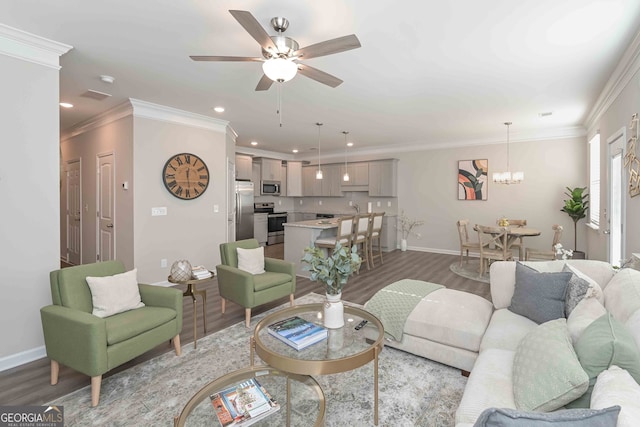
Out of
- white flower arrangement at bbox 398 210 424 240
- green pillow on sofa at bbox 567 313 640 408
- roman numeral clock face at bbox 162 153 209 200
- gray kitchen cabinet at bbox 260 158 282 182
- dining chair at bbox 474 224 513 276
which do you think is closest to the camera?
green pillow on sofa at bbox 567 313 640 408

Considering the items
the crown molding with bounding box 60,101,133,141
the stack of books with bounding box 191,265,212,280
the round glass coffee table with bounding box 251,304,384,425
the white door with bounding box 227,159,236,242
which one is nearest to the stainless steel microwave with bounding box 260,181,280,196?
the white door with bounding box 227,159,236,242

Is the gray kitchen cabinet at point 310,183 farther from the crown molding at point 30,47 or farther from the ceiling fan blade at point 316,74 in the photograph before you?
the crown molding at point 30,47

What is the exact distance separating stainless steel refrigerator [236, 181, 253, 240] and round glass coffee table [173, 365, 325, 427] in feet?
18.8

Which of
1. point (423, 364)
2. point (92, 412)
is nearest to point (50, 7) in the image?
point (92, 412)

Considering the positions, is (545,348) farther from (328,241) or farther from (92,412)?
(328,241)

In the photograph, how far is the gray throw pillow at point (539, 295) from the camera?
7.07 feet

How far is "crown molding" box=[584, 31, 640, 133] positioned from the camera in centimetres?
271

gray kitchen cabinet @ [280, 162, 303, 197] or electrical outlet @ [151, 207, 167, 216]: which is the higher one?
gray kitchen cabinet @ [280, 162, 303, 197]

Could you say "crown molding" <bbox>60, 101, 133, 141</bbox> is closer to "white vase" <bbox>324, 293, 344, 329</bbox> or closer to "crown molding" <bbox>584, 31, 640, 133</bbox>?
"white vase" <bbox>324, 293, 344, 329</bbox>

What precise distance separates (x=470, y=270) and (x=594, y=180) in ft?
8.17

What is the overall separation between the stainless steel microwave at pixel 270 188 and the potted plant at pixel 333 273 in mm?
6537

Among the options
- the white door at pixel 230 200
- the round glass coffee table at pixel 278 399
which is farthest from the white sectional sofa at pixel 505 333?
the white door at pixel 230 200

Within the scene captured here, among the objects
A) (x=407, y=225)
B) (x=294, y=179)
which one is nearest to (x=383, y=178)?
(x=407, y=225)

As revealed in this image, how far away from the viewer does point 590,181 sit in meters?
5.43
